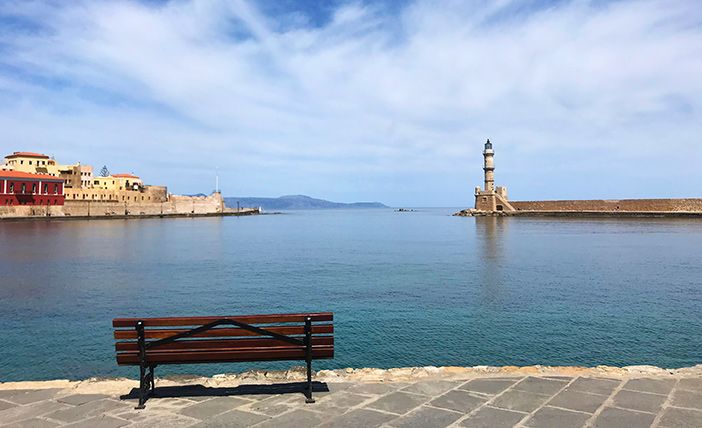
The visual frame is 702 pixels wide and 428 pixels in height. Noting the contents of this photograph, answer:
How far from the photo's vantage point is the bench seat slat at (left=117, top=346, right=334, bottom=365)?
18.9 ft

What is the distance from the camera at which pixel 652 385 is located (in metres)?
5.68

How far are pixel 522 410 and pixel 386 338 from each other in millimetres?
7980

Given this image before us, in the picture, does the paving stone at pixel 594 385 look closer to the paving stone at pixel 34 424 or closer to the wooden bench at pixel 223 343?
the wooden bench at pixel 223 343

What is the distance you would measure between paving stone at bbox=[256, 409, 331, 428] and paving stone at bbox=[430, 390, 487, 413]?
1239 millimetres

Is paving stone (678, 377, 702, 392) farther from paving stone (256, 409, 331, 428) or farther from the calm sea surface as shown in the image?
the calm sea surface

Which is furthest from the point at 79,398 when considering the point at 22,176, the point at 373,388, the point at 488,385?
the point at 22,176

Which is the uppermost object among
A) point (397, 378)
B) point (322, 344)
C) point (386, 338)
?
point (322, 344)

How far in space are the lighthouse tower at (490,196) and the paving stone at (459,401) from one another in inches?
3957

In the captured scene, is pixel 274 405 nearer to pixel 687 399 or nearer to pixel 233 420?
pixel 233 420

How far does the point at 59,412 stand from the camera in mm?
5160

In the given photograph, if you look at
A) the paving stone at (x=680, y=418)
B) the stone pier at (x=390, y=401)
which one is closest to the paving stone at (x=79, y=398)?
the stone pier at (x=390, y=401)

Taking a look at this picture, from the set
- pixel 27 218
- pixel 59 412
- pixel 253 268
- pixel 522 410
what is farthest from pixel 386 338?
pixel 27 218

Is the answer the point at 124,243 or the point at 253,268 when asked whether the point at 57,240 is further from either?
the point at 253,268

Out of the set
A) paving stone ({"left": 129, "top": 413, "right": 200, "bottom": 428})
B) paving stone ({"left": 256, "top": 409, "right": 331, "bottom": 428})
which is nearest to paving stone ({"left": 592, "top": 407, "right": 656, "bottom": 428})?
paving stone ({"left": 256, "top": 409, "right": 331, "bottom": 428})
